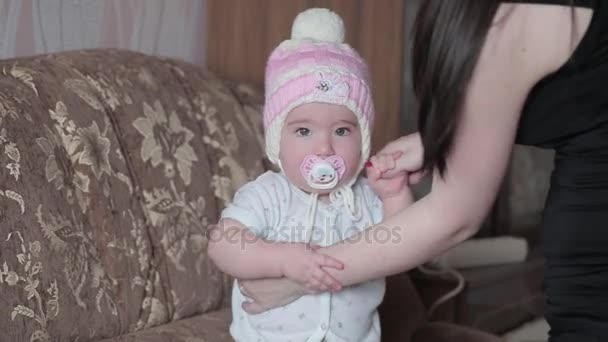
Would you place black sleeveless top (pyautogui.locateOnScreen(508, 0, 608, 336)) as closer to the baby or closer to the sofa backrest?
the baby

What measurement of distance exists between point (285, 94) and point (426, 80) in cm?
51

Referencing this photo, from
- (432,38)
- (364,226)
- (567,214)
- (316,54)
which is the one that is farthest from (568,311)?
(316,54)

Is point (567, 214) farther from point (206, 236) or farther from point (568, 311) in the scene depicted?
point (206, 236)

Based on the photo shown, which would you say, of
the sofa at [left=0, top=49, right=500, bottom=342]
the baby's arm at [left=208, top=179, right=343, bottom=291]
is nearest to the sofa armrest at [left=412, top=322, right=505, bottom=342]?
the sofa at [left=0, top=49, right=500, bottom=342]

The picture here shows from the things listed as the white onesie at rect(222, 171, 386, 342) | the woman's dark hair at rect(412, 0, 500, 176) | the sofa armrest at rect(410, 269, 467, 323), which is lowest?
the sofa armrest at rect(410, 269, 467, 323)

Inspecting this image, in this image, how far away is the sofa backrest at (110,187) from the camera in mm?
1653

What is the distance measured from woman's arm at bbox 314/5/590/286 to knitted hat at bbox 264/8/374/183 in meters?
0.35

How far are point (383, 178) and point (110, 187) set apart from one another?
59cm

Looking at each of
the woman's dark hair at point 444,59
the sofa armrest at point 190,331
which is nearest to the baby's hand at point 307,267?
the woman's dark hair at point 444,59

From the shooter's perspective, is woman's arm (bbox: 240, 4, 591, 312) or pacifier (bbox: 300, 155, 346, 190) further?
pacifier (bbox: 300, 155, 346, 190)

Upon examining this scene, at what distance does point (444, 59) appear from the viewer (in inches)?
42.5

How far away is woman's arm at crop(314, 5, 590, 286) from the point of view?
1.05m

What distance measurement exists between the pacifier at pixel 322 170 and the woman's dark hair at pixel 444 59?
416mm

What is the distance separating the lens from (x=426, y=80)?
111 centimetres
